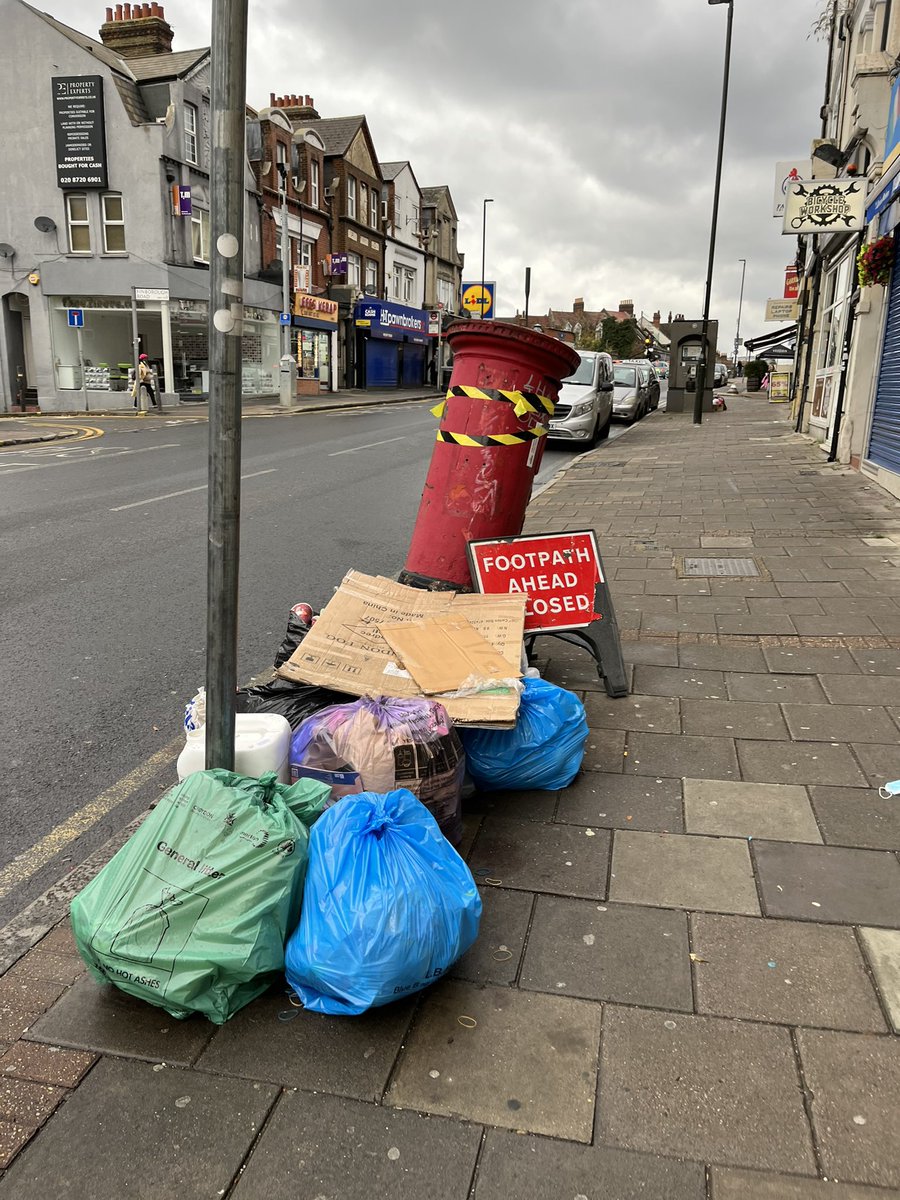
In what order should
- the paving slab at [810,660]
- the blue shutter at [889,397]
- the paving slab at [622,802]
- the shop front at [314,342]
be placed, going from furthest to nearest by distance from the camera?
the shop front at [314,342], the blue shutter at [889,397], the paving slab at [810,660], the paving slab at [622,802]

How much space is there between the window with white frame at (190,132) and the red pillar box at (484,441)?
27.2 m

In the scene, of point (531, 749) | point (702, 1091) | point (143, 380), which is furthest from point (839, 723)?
point (143, 380)

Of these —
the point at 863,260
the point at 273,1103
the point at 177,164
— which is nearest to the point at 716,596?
the point at 273,1103

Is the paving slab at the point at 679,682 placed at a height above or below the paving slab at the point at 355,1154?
above

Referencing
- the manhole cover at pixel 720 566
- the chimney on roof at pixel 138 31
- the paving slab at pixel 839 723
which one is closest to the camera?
the paving slab at pixel 839 723

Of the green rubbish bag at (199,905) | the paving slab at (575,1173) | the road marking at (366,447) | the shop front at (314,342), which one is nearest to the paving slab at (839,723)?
the paving slab at (575,1173)

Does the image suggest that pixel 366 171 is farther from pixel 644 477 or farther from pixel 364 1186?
pixel 364 1186

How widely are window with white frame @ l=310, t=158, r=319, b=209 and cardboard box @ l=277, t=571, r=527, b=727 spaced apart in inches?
1488

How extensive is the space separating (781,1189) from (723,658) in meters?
3.42

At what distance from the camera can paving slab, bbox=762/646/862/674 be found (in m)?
4.66

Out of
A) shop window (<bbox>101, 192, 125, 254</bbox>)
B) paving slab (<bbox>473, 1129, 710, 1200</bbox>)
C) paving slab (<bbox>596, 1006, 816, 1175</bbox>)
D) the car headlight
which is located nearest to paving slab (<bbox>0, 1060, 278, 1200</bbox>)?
paving slab (<bbox>473, 1129, 710, 1200</bbox>)

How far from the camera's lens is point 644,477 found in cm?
1344

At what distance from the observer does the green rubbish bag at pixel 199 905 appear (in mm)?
2154

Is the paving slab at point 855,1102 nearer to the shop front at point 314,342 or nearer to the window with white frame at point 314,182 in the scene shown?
the shop front at point 314,342
